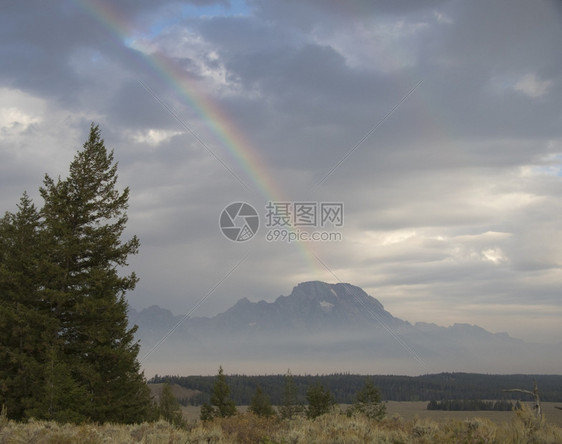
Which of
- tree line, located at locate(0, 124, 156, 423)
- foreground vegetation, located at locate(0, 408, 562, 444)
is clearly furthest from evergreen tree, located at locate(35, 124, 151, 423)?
foreground vegetation, located at locate(0, 408, 562, 444)

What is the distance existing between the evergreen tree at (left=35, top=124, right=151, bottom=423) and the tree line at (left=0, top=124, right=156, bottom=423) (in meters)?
0.05

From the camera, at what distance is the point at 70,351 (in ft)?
80.1

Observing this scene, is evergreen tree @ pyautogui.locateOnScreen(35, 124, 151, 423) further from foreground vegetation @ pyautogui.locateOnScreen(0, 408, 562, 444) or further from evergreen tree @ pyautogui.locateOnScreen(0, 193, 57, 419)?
foreground vegetation @ pyautogui.locateOnScreen(0, 408, 562, 444)

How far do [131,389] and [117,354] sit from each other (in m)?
2.36

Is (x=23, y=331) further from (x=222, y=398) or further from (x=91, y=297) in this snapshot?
(x=222, y=398)

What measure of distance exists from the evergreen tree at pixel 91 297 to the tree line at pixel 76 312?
0.05m

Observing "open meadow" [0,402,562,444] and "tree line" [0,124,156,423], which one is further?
"tree line" [0,124,156,423]

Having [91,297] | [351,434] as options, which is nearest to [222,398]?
[91,297]

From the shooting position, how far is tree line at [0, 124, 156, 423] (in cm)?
2312

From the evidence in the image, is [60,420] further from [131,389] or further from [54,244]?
[54,244]

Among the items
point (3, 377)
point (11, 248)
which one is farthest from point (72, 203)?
point (3, 377)

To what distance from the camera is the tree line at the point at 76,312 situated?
910 inches

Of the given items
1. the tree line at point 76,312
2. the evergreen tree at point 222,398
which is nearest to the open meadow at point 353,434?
the tree line at point 76,312

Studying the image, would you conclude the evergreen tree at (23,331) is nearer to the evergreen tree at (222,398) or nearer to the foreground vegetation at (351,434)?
the foreground vegetation at (351,434)
